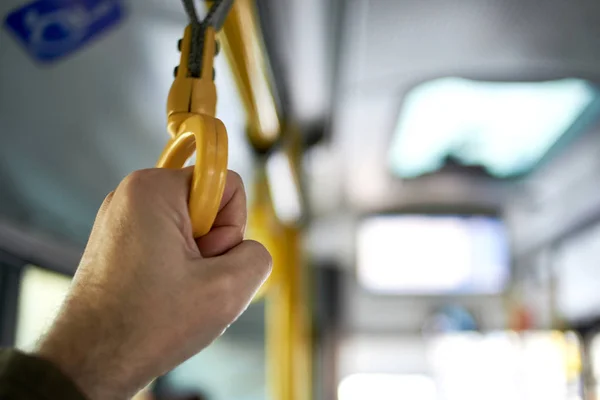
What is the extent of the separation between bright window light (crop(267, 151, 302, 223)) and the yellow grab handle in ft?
6.24

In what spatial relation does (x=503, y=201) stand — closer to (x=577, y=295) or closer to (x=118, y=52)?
(x=577, y=295)

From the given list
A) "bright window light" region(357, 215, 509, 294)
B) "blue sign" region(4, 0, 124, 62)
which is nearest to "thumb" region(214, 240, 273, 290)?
"blue sign" region(4, 0, 124, 62)

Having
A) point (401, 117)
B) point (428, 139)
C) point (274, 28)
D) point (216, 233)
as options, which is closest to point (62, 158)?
point (274, 28)

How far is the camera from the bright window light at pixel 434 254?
405cm

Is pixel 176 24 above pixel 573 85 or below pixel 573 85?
below

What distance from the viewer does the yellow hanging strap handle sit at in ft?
1.32

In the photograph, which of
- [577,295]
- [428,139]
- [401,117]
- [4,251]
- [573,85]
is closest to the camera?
[4,251]

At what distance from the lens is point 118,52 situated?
160cm

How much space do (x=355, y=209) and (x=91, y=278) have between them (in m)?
4.16

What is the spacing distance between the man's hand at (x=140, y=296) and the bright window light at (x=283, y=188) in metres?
1.91

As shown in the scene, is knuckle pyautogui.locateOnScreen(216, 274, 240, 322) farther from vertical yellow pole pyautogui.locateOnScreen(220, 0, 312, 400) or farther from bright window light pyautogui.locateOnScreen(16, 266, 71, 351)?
bright window light pyautogui.locateOnScreen(16, 266, 71, 351)

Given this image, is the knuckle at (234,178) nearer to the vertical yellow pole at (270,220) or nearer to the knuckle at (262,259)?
the knuckle at (262,259)

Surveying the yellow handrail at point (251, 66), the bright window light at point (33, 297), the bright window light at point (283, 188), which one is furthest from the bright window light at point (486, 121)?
the bright window light at point (33, 297)

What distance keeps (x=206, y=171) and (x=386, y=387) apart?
5202mm
